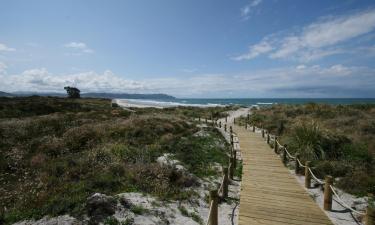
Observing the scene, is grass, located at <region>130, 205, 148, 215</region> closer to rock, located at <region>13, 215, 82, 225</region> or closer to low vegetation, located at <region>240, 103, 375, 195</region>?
rock, located at <region>13, 215, 82, 225</region>

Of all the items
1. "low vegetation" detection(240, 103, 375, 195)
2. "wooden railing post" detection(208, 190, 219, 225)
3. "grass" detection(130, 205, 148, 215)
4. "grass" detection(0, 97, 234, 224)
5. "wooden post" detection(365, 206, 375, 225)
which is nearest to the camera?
"wooden post" detection(365, 206, 375, 225)

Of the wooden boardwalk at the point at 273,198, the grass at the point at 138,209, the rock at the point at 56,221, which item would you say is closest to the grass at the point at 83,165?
the rock at the point at 56,221

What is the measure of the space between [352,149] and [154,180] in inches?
433

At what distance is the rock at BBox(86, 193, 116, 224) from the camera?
6379 mm

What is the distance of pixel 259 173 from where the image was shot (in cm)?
1102

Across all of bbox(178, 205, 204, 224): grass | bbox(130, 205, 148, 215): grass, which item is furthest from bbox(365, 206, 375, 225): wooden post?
bbox(130, 205, 148, 215): grass

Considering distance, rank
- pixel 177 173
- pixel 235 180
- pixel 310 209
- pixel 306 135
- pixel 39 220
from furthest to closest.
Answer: pixel 306 135 < pixel 235 180 < pixel 177 173 < pixel 310 209 < pixel 39 220

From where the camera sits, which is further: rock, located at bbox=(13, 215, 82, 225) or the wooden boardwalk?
the wooden boardwalk

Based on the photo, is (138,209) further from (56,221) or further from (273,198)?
(273,198)

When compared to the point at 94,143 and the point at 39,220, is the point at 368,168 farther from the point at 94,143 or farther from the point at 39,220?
the point at 94,143

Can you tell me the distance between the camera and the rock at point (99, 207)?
638cm

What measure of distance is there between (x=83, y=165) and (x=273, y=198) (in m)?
7.83

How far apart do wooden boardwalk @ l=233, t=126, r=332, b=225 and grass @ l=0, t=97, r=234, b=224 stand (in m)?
1.89

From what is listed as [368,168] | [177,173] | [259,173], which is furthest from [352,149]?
[177,173]
